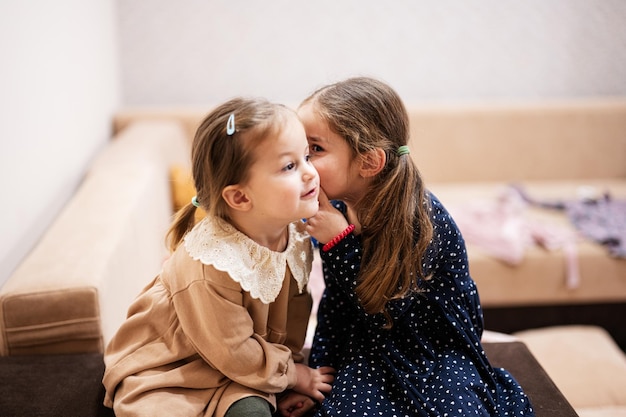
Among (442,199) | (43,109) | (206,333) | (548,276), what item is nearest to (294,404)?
(206,333)

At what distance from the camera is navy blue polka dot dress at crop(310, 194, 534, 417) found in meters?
1.25

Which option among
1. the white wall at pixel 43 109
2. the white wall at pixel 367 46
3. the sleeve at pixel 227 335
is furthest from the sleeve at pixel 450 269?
the white wall at pixel 367 46

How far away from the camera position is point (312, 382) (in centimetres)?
131

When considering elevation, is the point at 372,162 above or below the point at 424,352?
above

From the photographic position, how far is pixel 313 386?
131 cm

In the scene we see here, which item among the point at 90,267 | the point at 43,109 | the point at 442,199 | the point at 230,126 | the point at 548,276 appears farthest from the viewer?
the point at 442,199

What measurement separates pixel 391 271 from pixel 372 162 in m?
0.21

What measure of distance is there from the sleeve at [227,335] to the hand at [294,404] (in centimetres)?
9

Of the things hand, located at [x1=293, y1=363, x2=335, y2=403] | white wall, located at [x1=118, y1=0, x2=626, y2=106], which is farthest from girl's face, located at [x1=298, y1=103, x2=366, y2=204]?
white wall, located at [x1=118, y1=0, x2=626, y2=106]

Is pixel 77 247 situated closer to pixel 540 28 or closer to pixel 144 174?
pixel 144 174

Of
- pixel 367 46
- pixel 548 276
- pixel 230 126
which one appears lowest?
pixel 548 276

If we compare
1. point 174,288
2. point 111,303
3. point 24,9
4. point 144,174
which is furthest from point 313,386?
point 24,9

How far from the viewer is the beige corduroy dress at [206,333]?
3.75ft

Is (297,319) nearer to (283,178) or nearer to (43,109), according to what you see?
(283,178)
